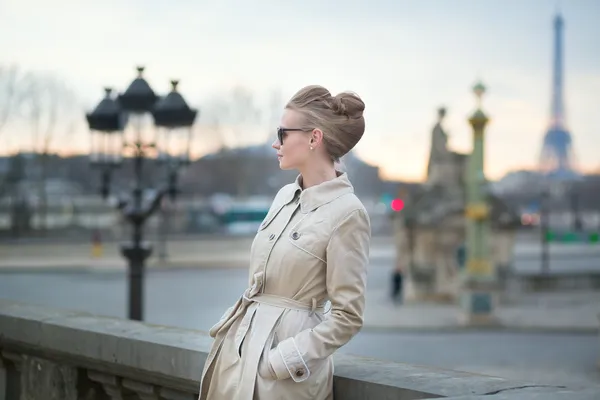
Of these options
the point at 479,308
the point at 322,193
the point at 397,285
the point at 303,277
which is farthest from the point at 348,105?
the point at 397,285

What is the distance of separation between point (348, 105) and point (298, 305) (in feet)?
2.36

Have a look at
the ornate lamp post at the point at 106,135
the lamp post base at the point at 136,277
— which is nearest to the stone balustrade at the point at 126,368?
the lamp post base at the point at 136,277

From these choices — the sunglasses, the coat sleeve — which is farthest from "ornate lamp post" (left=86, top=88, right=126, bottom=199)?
the coat sleeve

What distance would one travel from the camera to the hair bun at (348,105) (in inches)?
133

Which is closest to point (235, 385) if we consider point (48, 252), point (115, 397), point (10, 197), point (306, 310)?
point (306, 310)

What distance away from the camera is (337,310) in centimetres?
321

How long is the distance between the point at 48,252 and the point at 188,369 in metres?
52.0

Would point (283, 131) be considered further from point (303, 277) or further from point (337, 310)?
point (337, 310)

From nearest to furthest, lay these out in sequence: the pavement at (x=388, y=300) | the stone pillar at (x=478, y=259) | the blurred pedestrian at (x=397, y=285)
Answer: the stone pillar at (x=478, y=259) → the pavement at (x=388, y=300) → the blurred pedestrian at (x=397, y=285)

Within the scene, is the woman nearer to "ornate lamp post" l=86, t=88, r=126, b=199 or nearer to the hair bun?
the hair bun

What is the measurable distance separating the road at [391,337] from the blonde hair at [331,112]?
880 centimetres

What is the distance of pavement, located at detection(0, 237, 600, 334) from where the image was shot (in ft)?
85.0

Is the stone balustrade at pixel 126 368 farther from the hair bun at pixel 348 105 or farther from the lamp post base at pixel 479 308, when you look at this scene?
the lamp post base at pixel 479 308

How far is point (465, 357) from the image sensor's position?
20406 millimetres
